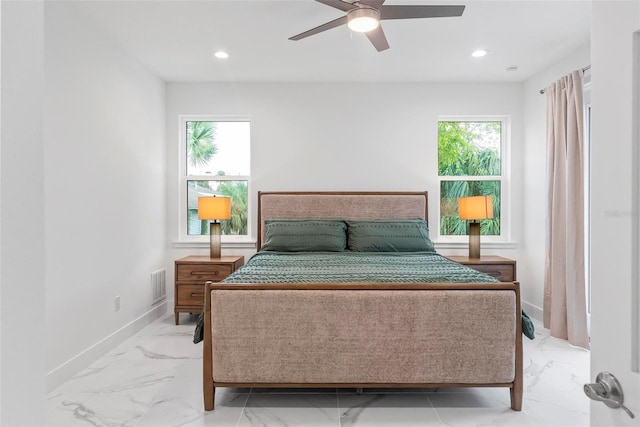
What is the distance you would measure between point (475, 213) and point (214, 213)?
272 cm

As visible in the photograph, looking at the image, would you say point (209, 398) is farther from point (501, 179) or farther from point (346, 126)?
point (501, 179)

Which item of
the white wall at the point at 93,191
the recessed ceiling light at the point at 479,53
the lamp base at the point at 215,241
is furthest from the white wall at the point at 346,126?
the recessed ceiling light at the point at 479,53

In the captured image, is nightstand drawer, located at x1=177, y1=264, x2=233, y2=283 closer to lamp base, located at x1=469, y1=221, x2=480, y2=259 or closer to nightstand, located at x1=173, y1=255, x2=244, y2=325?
nightstand, located at x1=173, y1=255, x2=244, y2=325

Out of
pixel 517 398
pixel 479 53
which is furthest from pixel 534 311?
pixel 479 53

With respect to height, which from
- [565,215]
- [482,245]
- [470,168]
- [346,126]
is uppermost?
[346,126]

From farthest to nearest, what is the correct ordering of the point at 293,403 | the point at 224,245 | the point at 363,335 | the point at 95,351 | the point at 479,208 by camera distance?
the point at 224,245
the point at 479,208
the point at 95,351
the point at 293,403
the point at 363,335

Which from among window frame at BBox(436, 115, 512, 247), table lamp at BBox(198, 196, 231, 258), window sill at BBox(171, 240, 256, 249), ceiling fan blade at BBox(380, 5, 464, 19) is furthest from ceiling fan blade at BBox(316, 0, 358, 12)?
window sill at BBox(171, 240, 256, 249)

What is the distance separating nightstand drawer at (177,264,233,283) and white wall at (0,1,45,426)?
3399 mm

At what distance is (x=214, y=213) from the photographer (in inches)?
163

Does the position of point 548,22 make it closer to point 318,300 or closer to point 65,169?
point 318,300

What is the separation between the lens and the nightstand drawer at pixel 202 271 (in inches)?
157

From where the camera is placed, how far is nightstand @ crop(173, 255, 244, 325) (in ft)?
13.0

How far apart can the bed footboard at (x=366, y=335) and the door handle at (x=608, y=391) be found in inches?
60.8

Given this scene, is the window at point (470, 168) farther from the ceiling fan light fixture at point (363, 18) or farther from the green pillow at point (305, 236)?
the ceiling fan light fixture at point (363, 18)
